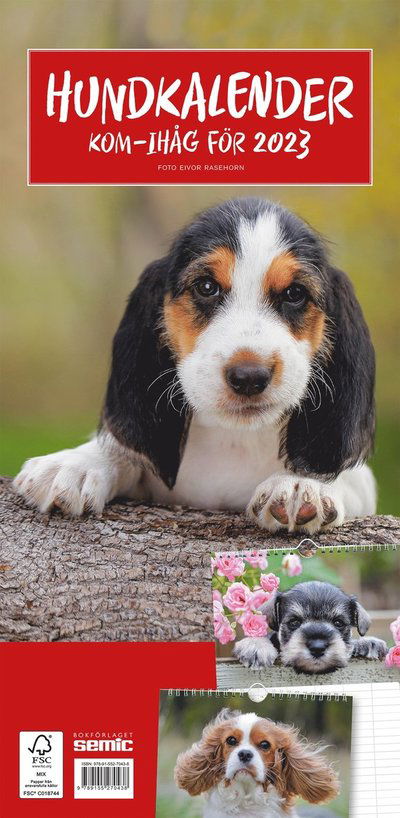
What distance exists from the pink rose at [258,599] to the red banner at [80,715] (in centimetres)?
24

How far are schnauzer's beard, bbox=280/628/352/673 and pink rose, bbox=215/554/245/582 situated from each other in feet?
0.89

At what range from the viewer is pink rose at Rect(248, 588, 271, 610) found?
2928mm

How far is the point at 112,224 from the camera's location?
Result: 349 centimetres

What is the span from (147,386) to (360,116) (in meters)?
1.20

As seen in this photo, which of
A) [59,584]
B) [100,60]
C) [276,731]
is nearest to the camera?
[276,731]

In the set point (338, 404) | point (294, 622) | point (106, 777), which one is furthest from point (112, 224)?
point (106, 777)

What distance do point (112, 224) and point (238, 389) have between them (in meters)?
0.87

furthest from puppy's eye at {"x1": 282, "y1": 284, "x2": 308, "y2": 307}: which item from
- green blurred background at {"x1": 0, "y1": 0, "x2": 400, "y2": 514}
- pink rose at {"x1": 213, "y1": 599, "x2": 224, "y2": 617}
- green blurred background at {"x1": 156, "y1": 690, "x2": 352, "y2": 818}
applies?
green blurred background at {"x1": 156, "y1": 690, "x2": 352, "y2": 818}

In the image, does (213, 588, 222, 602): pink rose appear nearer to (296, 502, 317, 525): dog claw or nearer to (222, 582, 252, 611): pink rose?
(222, 582, 252, 611): pink rose

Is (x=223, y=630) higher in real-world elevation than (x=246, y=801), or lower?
higher

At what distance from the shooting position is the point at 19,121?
341cm

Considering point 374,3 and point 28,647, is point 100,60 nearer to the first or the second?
point 374,3

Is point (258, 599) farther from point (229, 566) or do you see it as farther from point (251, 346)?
point (251, 346)

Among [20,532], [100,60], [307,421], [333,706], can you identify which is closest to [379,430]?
[307,421]
